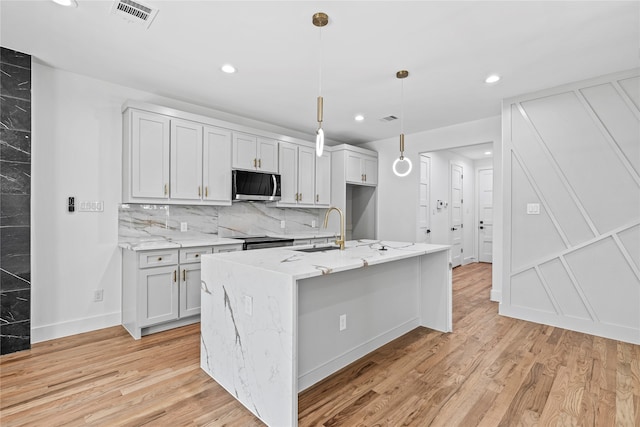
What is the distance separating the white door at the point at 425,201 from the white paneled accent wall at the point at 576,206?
180 cm

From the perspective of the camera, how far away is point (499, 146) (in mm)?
4438

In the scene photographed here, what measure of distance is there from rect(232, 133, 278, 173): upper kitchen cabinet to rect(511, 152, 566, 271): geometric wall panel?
3099 millimetres

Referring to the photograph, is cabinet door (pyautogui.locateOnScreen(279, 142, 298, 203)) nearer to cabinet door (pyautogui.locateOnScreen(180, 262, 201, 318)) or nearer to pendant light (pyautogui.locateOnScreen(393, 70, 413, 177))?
cabinet door (pyautogui.locateOnScreen(180, 262, 201, 318))

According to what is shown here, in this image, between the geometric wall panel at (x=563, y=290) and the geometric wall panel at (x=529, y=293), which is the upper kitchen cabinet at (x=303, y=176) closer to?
the geometric wall panel at (x=529, y=293)

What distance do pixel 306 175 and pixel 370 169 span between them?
4.51 ft

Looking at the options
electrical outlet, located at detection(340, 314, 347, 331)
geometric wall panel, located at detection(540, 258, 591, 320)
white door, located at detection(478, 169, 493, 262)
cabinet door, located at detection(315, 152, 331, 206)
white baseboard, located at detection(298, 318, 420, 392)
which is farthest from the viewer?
white door, located at detection(478, 169, 493, 262)

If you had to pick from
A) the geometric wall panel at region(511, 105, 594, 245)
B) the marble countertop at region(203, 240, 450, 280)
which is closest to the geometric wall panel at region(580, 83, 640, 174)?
the geometric wall panel at region(511, 105, 594, 245)

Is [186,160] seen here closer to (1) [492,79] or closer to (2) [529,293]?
(1) [492,79]

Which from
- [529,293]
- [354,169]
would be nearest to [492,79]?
[529,293]

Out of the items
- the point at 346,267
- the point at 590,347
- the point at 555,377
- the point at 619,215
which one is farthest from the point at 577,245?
the point at 346,267

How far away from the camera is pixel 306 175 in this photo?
5027 millimetres

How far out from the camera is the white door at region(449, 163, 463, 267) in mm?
6723

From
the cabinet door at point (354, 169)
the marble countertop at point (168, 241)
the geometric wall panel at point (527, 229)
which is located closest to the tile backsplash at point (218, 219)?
the marble countertop at point (168, 241)

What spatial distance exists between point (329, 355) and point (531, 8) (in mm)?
2808
